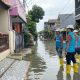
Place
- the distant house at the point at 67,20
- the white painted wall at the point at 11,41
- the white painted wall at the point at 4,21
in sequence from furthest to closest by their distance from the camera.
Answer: the distant house at the point at 67,20 < the white painted wall at the point at 4,21 < the white painted wall at the point at 11,41

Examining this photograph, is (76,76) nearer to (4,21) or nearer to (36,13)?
(4,21)

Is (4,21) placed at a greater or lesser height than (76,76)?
greater

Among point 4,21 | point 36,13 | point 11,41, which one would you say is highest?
point 36,13

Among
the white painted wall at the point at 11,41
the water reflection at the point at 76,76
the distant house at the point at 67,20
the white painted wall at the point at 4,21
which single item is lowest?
the water reflection at the point at 76,76

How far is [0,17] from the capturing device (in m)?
21.8

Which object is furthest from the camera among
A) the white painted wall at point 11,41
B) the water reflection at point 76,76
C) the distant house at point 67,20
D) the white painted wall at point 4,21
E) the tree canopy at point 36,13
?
the tree canopy at point 36,13

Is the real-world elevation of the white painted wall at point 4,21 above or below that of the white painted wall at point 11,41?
above

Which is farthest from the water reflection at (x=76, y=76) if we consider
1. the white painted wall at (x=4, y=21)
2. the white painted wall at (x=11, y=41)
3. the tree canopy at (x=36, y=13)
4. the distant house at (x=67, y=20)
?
the tree canopy at (x=36, y=13)

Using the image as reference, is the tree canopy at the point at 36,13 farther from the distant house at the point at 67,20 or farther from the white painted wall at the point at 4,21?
the white painted wall at the point at 4,21

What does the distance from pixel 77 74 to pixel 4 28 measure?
10.6m

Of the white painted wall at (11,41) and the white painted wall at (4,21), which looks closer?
the white painted wall at (11,41)

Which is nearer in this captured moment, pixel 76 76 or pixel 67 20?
pixel 76 76

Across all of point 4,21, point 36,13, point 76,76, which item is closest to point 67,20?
point 36,13

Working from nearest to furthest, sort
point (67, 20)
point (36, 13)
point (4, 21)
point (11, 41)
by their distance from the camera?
point (11, 41) → point (4, 21) → point (36, 13) → point (67, 20)
